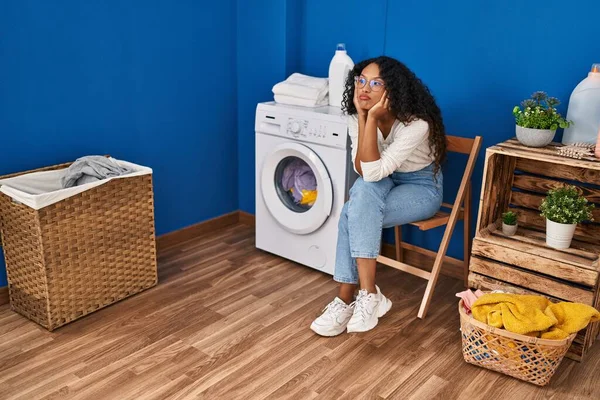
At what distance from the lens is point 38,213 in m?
Result: 2.22

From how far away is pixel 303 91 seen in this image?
2.91m

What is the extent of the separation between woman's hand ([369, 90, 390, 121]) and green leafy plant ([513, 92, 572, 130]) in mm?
523

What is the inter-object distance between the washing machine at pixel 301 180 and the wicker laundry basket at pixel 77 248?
656 millimetres

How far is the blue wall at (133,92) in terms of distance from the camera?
2494 millimetres

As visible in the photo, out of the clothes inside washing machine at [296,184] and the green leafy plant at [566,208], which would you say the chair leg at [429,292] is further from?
the clothes inside washing machine at [296,184]

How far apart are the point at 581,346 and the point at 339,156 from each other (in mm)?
1259

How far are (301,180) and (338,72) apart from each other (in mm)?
568

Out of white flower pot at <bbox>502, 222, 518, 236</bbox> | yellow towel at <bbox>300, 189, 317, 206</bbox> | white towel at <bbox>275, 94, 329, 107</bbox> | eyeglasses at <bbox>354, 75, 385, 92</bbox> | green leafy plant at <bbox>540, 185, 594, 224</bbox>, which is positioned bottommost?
yellow towel at <bbox>300, 189, 317, 206</bbox>

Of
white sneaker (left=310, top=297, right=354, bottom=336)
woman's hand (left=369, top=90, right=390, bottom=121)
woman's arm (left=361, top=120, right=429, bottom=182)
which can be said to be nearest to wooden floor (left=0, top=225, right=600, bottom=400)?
white sneaker (left=310, top=297, right=354, bottom=336)

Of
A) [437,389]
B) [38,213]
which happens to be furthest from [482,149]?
[38,213]

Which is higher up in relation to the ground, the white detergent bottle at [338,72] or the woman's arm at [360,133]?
the white detergent bottle at [338,72]

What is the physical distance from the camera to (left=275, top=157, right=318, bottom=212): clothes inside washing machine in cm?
298

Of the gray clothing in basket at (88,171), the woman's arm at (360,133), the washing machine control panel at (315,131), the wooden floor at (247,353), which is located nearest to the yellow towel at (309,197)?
the washing machine control panel at (315,131)

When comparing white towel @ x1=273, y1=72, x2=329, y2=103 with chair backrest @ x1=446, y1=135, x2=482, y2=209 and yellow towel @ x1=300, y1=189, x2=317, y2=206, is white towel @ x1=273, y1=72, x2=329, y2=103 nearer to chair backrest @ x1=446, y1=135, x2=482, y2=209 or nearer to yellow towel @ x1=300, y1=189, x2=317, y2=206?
yellow towel @ x1=300, y1=189, x2=317, y2=206
